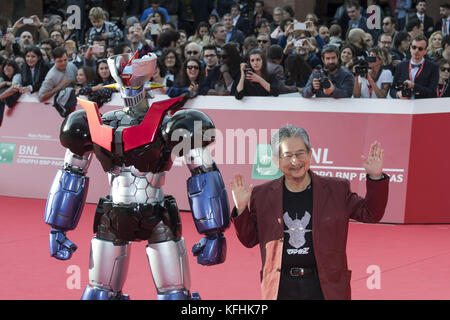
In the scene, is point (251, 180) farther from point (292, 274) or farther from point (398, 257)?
point (292, 274)

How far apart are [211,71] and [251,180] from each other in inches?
55.9

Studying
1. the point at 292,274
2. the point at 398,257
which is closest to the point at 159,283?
the point at 292,274

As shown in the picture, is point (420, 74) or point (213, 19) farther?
point (213, 19)

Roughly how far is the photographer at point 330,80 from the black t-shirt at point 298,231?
4563 mm

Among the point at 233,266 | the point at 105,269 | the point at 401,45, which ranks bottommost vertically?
the point at 233,266

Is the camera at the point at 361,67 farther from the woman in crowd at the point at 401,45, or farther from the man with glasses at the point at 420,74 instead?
the woman in crowd at the point at 401,45

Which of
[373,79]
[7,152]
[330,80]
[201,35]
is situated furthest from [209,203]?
[201,35]

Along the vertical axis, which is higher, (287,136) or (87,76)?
(287,136)

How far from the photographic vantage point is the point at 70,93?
29.2ft

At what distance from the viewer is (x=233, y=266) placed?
6.67 meters

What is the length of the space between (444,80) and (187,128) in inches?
203

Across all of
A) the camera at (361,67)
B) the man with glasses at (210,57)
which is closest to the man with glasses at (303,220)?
the camera at (361,67)

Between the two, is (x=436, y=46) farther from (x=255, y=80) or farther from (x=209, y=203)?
(x=209, y=203)

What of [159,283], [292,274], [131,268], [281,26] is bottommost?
[131,268]
